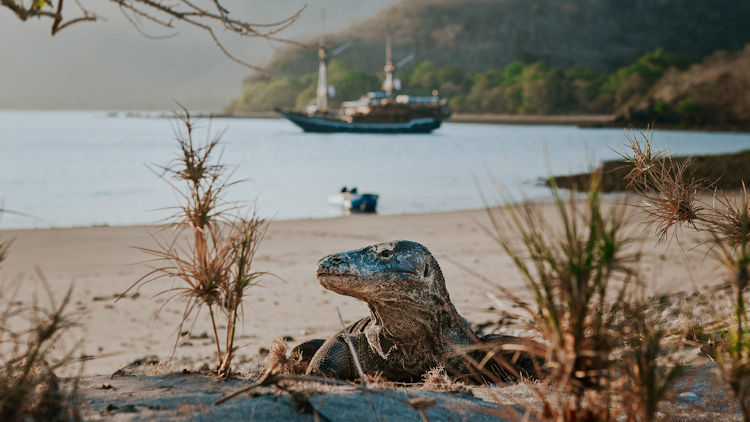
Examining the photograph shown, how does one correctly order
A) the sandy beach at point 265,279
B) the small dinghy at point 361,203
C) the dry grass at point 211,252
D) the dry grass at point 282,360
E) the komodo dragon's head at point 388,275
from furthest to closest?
the small dinghy at point 361,203
the sandy beach at point 265,279
the dry grass at point 282,360
the komodo dragon's head at point 388,275
the dry grass at point 211,252

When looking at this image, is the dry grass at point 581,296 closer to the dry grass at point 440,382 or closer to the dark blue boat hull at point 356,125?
the dry grass at point 440,382

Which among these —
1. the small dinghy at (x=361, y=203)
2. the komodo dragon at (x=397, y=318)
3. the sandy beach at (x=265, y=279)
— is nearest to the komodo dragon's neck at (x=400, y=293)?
the komodo dragon at (x=397, y=318)

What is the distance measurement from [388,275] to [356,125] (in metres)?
110

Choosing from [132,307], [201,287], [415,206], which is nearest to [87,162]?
[415,206]

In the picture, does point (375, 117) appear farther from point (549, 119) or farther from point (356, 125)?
point (549, 119)

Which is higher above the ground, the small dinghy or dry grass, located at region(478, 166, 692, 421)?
dry grass, located at region(478, 166, 692, 421)

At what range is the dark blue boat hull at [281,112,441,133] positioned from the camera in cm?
11325

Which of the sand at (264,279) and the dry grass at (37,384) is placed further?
the sand at (264,279)

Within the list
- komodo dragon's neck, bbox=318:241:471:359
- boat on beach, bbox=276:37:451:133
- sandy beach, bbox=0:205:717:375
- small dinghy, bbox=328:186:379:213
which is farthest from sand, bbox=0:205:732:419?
boat on beach, bbox=276:37:451:133

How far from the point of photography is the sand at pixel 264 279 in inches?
289

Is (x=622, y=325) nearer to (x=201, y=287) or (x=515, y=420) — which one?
(x=515, y=420)

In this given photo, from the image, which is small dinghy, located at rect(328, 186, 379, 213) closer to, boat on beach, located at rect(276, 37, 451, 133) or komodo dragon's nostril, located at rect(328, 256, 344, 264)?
komodo dragon's nostril, located at rect(328, 256, 344, 264)

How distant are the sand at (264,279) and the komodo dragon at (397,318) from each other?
1.02 feet

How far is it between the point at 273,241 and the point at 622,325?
1621cm
